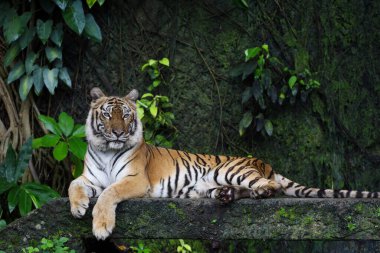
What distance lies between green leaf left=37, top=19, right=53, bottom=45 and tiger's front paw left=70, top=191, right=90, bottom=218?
2.44 meters

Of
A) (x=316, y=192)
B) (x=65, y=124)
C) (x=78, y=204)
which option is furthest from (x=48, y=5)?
(x=316, y=192)

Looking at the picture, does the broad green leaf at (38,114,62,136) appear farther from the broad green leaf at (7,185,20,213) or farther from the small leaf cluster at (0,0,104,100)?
the broad green leaf at (7,185,20,213)

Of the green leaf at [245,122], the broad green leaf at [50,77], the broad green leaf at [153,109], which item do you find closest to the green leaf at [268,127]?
the green leaf at [245,122]

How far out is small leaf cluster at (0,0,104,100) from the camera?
679 centimetres

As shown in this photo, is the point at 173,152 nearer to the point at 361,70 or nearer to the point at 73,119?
the point at 73,119

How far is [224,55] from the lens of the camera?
7.00m

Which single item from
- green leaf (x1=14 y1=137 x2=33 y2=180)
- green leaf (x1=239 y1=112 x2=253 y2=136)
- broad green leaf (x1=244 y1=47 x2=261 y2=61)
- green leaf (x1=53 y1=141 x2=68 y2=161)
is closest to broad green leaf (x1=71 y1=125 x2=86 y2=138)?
green leaf (x1=53 y1=141 x2=68 y2=161)

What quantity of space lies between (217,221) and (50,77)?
289cm

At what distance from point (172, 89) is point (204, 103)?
0.35m

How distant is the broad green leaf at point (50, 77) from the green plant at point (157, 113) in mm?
837

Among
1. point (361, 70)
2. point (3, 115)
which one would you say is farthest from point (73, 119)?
point (361, 70)

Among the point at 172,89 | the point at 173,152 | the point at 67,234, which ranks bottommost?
the point at 67,234

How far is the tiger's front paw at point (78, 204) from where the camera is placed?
4.72 meters

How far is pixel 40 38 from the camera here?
22.3 feet
